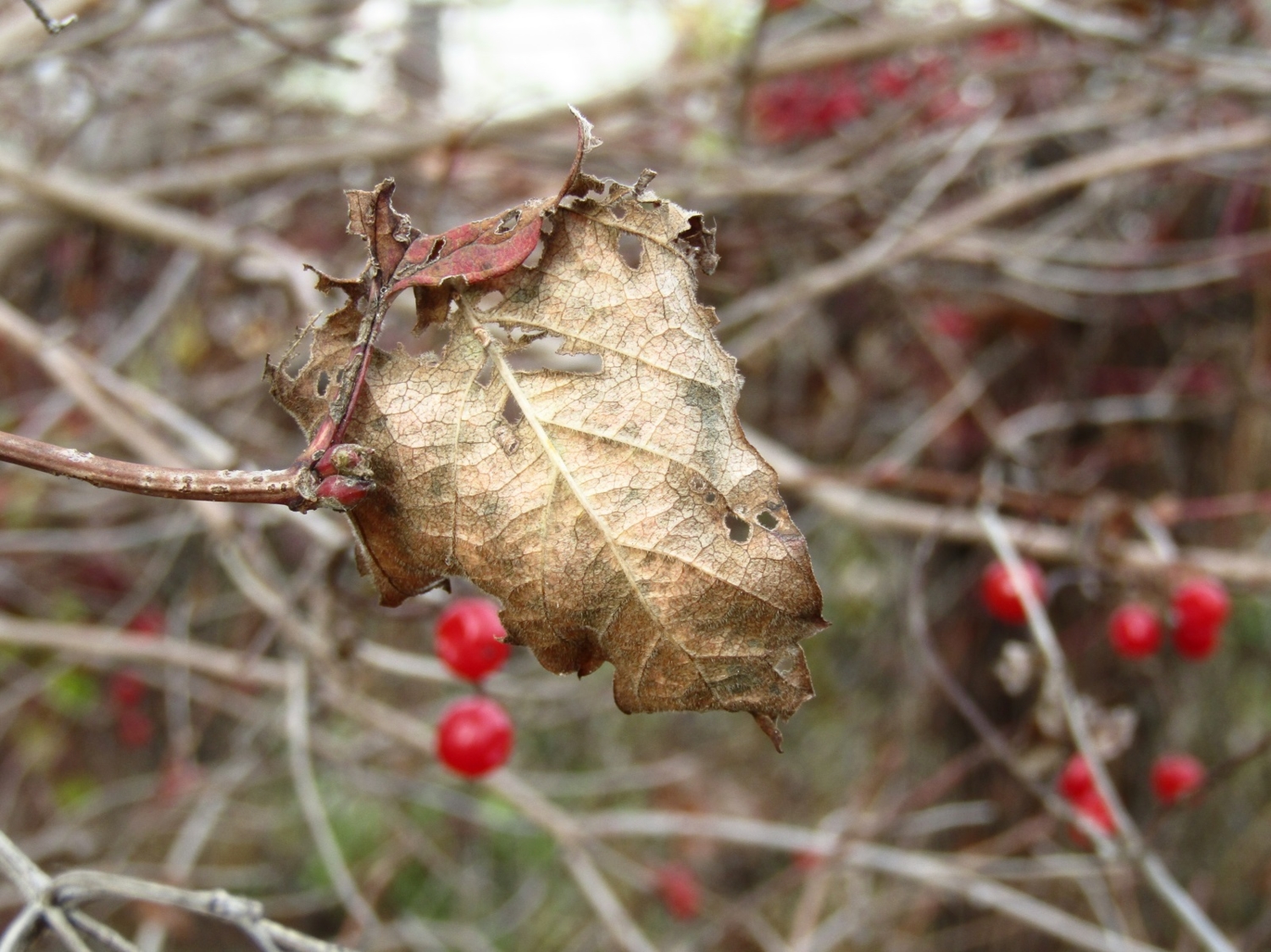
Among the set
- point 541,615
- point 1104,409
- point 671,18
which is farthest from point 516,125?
point 541,615

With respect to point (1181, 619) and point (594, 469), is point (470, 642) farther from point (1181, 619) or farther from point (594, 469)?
point (1181, 619)

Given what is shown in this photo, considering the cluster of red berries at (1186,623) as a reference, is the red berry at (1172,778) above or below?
below

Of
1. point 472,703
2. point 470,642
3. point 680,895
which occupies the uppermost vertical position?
point 470,642

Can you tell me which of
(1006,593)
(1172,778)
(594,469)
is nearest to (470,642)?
(594,469)

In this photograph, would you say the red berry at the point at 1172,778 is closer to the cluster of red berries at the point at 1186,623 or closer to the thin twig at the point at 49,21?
the cluster of red berries at the point at 1186,623

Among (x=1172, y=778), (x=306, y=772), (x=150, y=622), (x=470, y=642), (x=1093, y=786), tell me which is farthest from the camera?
(x=150, y=622)

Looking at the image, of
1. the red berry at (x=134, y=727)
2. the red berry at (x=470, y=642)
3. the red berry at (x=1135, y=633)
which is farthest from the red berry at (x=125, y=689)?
the red berry at (x=1135, y=633)
